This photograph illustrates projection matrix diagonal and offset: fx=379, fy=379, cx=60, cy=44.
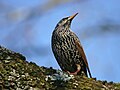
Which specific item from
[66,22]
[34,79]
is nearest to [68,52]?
[66,22]

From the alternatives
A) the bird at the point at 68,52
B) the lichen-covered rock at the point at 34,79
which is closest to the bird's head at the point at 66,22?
the bird at the point at 68,52

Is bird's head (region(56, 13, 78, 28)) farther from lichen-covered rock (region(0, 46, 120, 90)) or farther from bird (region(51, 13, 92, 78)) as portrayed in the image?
lichen-covered rock (region(0, 46, 120, 90))

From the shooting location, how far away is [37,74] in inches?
125

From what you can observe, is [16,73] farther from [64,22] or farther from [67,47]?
[64,22]

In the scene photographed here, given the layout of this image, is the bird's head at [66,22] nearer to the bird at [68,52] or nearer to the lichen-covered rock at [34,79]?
the bird at [68,52]

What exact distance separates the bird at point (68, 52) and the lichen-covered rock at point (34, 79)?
283 centimetres

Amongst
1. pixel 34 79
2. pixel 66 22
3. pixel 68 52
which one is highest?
pixel 66 22

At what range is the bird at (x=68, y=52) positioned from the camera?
20.8 feet

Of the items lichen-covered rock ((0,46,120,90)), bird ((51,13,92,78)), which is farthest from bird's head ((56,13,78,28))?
lichen-covered rock ((0,46,120,90))

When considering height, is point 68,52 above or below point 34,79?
above

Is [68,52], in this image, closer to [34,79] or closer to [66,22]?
[66,22]

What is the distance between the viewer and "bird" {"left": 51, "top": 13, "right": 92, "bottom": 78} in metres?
6.34

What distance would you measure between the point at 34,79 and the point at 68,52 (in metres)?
3.37

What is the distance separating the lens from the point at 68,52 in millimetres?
6402
